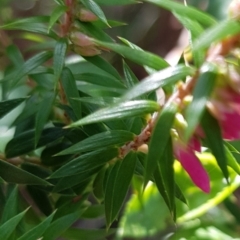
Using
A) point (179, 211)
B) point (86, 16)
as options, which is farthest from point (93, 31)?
point (179, 211)

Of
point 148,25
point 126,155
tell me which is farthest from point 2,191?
point 148,25

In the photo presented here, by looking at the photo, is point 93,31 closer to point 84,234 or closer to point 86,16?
point 86,16

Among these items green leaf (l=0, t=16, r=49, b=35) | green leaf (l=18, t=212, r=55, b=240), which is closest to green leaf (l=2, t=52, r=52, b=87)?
green leaf (l=0, t=16, r=49, b=35)

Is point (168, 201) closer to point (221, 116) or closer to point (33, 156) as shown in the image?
point (221, 116)

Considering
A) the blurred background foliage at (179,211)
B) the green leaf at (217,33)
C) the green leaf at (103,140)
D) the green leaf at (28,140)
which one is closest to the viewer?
the green leaf at (217,33)

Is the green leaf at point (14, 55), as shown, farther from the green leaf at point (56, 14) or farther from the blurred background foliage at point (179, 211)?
the green leaf at point (56, 14)

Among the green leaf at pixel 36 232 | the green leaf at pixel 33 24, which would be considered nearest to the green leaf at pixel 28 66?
the green leaf at pixel 33 24
